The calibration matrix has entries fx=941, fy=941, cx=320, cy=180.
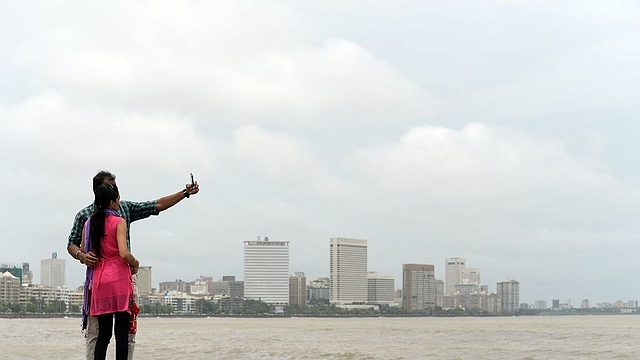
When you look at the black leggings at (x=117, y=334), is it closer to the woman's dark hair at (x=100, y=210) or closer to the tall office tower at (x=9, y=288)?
the woman's dark hair at (x=100, y=210)

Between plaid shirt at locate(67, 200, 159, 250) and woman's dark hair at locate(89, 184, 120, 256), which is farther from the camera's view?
plaid shirt at locate(67, 200, 159, 250)

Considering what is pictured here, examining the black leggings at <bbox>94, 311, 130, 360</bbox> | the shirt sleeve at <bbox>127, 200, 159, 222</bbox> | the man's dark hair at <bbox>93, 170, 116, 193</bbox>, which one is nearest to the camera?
the black leggings at <bbox>94, 311, 130, 360</bbox>

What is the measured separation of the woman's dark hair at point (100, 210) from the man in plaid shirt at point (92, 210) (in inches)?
3.2

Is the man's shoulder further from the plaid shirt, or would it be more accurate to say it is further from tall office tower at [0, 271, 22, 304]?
tall office tower at [0, 271, 22, 304]

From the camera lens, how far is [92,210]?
581 cm

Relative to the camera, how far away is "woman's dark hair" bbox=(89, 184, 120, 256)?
17.6 ft

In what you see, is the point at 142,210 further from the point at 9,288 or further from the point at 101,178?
the point at 9,288

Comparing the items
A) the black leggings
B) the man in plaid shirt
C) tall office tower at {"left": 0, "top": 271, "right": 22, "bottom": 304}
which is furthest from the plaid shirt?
tall office tower at {"left": 0, "top": 271, "right": 22, "bottom": 304}

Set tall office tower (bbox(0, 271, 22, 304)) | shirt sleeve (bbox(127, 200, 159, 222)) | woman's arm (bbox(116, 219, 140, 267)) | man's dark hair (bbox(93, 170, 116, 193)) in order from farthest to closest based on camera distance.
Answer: tall office tower (bbox(0, 271, 22, 304))
shirt sleeve (bbox(127, 200, 159, 222))
man's dark hair (bbox(93, 170, 116, 193))
woman's arm (bbox(116, 219, 140, 267))

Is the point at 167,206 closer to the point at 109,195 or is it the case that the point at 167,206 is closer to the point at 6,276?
the point at 109,195

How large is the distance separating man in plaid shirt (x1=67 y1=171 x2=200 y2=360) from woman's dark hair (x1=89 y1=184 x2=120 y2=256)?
0.08m

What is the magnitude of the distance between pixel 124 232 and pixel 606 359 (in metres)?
22.6

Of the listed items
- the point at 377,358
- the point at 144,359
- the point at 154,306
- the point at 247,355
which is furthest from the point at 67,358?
the point at 154,306

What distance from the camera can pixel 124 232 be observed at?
17.5ft
